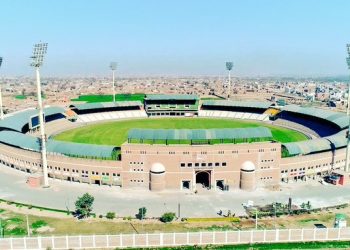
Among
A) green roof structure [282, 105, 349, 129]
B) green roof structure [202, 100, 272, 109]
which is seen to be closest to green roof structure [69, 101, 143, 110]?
green roof structure [202, 100, 272, 109]

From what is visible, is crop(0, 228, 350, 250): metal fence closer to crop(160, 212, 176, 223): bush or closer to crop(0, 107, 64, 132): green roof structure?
crop(160, 212, 176, 223): bush

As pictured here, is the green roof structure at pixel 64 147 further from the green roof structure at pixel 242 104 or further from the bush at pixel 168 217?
the green roof structure at pixel 242 104

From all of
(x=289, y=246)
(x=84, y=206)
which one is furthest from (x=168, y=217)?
(x=289, y=246)

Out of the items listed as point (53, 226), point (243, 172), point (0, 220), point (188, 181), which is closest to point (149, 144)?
point (188, 181)

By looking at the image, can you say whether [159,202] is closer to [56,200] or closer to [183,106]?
[56,200]

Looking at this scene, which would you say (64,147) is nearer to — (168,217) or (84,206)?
(84,206)

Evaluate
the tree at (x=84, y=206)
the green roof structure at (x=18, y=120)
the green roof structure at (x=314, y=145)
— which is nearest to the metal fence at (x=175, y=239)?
the tree at (x=84, y=206)
